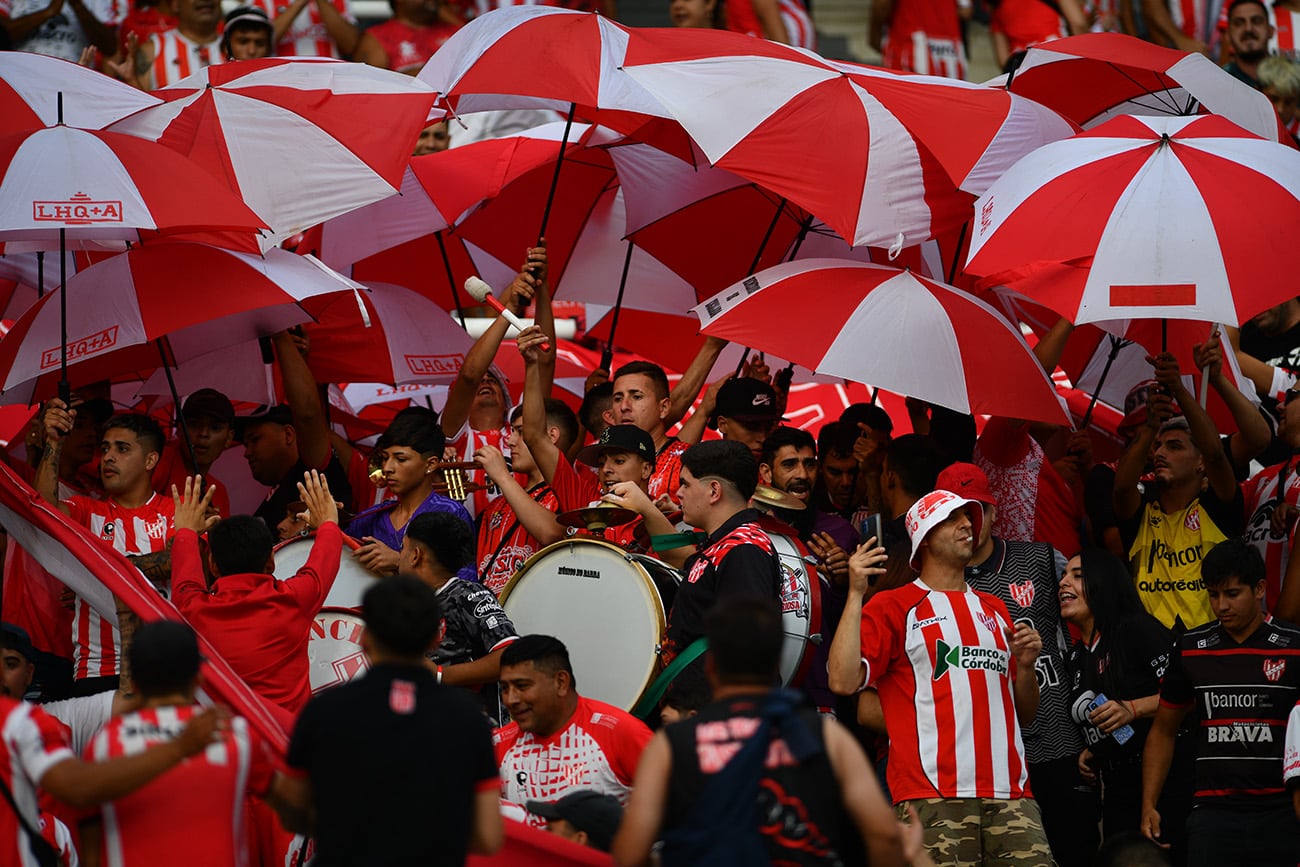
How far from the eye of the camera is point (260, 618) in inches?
265

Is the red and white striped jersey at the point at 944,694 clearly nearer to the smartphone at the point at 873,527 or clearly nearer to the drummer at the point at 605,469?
the smartphone at the point at 873,527

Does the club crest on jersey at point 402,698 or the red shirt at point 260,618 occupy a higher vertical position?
the club crest on jersey at point 402,698

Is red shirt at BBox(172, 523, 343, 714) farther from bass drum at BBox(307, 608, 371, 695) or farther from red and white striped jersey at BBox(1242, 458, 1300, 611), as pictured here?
red and white striped jersey at BBox(1242, 458, 1300, 611)

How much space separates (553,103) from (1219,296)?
3.91 meters

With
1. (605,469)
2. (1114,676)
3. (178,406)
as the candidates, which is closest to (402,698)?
(605,469)

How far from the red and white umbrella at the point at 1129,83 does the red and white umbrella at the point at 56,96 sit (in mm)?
4653

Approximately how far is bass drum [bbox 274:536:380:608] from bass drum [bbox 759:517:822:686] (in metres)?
1.74

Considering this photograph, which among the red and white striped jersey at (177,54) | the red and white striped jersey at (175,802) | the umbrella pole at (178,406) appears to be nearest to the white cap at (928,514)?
the red and white striped jersey at (175,802)

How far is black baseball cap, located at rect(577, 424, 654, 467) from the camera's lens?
771 centimetres

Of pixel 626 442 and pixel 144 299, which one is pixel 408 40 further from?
pixel 626 442

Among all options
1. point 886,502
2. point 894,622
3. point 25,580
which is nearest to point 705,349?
point 886,502

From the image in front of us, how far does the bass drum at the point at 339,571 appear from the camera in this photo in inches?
295

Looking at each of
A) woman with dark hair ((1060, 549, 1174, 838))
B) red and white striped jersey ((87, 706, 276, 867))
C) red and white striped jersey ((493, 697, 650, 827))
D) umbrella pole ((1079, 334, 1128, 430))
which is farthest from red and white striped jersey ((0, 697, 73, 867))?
umbrella pole ((1079, 334, 1128, 430))

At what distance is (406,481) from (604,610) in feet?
4.84
